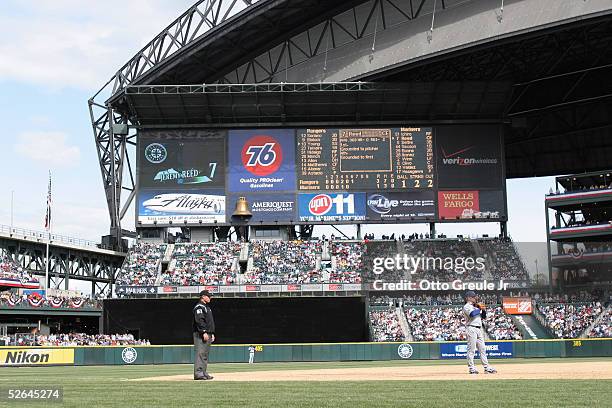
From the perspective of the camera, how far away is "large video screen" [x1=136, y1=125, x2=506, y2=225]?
5638cm

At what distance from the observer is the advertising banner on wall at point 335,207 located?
5634 centimetres

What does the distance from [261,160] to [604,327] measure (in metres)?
25.7

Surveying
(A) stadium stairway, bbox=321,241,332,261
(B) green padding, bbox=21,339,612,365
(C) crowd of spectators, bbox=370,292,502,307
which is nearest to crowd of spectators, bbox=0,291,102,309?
(B) green padding, bbox=21,339,612,365

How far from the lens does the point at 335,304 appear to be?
49562 millimetres

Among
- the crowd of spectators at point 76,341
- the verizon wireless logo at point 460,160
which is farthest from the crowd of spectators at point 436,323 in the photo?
the crowd of spectators at point 76,341

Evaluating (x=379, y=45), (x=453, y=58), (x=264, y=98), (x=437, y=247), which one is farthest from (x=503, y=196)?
(x=264, y=98)

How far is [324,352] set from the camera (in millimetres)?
40625

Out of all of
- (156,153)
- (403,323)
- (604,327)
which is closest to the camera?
(604,327)

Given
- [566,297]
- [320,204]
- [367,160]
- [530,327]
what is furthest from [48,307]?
[566,297]

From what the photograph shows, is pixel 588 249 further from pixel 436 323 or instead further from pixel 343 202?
pixel 343 202

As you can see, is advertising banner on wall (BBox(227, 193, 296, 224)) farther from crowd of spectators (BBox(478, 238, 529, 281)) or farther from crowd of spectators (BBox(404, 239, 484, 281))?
crowd of spectators (BBox(478, 238, 529, 281))

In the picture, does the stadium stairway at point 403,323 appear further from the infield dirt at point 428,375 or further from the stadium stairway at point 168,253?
the infield dirt at point 428,375

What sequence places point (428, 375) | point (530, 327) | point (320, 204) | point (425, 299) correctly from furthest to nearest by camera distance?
point (320, 204), point (425, 299), point (530, 327), point (428, 375)

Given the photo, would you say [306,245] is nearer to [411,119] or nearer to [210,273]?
[210,273]
